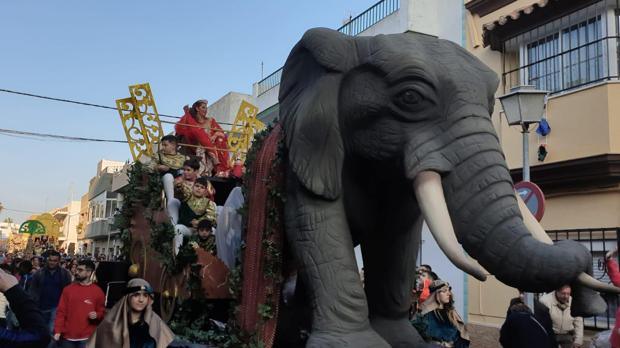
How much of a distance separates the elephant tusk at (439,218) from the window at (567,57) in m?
7.46

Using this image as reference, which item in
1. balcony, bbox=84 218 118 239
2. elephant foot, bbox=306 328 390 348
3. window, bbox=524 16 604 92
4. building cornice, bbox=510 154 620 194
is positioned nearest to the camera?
elephant foot, bbox=306 328 390 348

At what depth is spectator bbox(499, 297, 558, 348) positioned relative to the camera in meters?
4.95

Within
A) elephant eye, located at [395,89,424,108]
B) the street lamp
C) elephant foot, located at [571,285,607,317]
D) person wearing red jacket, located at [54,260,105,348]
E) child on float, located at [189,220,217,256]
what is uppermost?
the street lamp

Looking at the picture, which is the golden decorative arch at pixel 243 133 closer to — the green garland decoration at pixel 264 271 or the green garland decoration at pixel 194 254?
the green garland decoration at pixel 194 254

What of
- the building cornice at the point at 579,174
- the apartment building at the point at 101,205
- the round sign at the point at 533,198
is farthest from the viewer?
the apartment building at the point at 101,205

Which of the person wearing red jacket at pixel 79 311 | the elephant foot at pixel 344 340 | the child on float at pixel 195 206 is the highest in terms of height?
the child on float at pixel 195 206

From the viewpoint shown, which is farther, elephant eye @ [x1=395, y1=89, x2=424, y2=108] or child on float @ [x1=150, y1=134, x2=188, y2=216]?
child on float @ [x1=150, y1=134, x2=188, y2=216]

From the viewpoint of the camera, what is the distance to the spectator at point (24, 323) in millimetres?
2438

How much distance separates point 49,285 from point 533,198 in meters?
6.08

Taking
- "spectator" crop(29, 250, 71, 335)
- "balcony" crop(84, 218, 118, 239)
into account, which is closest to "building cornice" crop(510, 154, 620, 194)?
"spectator" crop(29, 250, 71, 335)

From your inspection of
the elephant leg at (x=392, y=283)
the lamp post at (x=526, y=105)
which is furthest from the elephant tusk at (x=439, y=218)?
the lamp post at (x=526, y=105)

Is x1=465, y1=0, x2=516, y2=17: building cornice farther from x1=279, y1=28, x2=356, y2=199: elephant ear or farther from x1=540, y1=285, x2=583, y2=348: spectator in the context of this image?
x1=279, y1=28, x2=356, y2=199: elephant ear

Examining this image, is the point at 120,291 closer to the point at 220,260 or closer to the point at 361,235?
the point at 220,260

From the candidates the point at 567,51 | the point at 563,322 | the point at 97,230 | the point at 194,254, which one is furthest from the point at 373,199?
the point at 97,230
